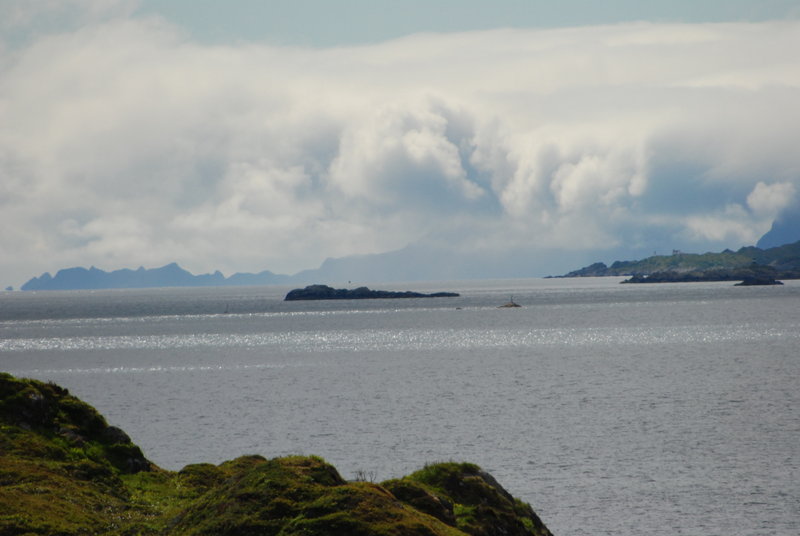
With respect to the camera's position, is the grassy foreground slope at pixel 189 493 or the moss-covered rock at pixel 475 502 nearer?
the grassy foreground slope at pixel 189 493

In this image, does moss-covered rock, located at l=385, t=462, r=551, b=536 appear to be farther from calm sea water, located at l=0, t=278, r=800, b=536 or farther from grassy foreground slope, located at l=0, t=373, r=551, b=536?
calm sea water, located at l=0, t=278, r=800, b=536

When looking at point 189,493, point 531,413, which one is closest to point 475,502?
point 189,493

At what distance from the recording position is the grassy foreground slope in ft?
55.4

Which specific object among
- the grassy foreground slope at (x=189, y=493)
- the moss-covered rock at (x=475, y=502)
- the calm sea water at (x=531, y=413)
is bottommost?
the calm sea water at (x=531, y=413)

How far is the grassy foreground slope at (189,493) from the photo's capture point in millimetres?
16875

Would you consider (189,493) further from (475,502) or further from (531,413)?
(531,413)

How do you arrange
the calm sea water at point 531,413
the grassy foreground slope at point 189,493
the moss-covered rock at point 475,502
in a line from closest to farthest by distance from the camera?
the grassy foreground slope at point 189,493 < the moss-covered rock at point 475,502 < the calm sea water at point 531,413

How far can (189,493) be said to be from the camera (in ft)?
78.2

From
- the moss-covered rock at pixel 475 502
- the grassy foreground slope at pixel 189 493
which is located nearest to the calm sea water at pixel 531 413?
the moss-covered rock at pixel 475 502

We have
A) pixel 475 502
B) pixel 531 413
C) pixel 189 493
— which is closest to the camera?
pixel 475 502

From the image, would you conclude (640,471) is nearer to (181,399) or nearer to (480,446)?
(480,446)

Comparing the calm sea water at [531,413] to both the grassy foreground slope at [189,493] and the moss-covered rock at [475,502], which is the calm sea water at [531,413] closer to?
the moss-covered rock at [475,502]

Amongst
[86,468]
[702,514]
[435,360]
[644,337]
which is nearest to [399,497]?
[86,468]

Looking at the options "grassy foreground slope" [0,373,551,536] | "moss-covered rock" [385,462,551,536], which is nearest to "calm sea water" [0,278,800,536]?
"moss-covered rock" [385,462,551,536]
